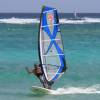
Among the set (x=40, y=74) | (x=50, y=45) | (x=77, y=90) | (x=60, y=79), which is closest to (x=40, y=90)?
(x=40, y=74)

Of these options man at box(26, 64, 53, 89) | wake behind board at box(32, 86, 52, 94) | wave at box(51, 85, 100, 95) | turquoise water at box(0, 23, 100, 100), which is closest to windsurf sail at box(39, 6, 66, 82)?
man at box(26, 64, 53, 89)

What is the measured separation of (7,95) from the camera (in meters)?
18.5

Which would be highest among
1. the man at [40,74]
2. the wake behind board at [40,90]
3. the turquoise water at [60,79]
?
the man at [40,74]

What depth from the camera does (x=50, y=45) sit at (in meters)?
18.7

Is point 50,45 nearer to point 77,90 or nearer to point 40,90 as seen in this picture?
point 40,90

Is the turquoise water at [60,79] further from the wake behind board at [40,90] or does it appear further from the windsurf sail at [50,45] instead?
the windsurf sail at [50,45]

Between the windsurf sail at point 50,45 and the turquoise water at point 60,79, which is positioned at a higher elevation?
the windsurf sail at point 50,45

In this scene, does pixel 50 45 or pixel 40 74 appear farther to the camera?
pixel 50 45

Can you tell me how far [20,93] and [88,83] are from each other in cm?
337

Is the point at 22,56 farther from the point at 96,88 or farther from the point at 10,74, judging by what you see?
the point at 96,88

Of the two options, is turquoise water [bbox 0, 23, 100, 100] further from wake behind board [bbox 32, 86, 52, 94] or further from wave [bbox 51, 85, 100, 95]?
wake behind board [bbox 32, 86, 52, 94]

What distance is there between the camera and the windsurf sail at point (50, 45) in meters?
18.4

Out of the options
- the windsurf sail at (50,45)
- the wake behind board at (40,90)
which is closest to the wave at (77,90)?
the wake behind board at (40,90)

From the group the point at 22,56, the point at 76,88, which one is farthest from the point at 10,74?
the point at 22,56
